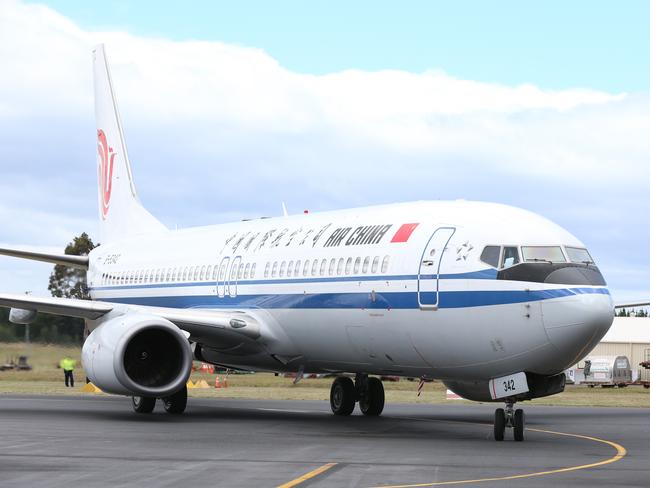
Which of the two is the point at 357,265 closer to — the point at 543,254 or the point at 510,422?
the point at 543,254

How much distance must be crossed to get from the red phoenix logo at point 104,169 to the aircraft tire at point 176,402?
11.8m

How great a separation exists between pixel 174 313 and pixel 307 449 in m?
7.61

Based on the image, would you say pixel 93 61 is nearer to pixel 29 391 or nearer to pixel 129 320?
pixel 29 391

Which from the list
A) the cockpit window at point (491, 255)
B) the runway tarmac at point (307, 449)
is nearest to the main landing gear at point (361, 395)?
the runway tarmac at point (307, 449)

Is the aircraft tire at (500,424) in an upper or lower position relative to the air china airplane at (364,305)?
lower

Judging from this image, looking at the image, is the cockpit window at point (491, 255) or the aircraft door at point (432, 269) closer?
the cockpit window at point (491, 255)

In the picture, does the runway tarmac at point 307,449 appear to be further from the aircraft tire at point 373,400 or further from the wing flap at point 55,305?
the wing flap at point 55,305

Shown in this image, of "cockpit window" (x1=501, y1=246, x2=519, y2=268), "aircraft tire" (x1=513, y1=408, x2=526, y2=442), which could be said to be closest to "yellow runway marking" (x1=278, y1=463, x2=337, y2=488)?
"aircraft tire" (x1=513, y1=408, x2=526, y2=442)

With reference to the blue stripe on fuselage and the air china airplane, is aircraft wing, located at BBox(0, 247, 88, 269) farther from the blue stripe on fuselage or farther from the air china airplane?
the blue stripe on fuselage

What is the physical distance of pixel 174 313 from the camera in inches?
947

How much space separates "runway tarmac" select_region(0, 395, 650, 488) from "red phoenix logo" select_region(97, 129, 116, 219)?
9728 mm

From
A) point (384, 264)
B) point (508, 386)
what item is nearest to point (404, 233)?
point (384, 264)

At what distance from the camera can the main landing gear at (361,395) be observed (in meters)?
25.7

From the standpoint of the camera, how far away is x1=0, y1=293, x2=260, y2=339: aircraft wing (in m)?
23.8
